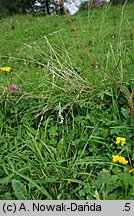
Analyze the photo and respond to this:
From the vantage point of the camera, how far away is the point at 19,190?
144 cm

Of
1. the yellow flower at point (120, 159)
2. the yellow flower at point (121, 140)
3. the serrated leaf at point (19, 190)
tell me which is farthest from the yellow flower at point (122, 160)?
the serrated leaf at point (19, 190)

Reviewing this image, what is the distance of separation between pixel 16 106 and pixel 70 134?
1.57 ft

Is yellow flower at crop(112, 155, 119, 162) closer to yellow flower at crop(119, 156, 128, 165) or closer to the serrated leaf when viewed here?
yellow flower at crop(119, 156, 128, 165)

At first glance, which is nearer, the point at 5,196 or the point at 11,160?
the point at 5,196

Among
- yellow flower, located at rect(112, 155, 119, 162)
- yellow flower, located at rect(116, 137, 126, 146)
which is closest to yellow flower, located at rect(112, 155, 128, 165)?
yellow flower, located at rect(112, 155, 119, 162)

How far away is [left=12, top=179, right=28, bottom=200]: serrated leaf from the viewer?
1.42 m

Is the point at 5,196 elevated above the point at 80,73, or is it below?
below

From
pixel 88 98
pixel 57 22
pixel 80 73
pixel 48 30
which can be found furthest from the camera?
pixel 57 22

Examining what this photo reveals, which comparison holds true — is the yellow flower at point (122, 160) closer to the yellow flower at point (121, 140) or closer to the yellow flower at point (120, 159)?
the yellow flower at point (120, 159)

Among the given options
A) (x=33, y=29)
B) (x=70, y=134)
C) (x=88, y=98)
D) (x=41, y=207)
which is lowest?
(x=41, y=207)

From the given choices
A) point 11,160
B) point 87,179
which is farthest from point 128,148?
point 11,160

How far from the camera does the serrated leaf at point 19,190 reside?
1.42m

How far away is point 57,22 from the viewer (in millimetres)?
7148

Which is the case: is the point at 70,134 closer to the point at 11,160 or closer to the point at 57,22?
the point at 11,160
